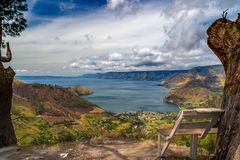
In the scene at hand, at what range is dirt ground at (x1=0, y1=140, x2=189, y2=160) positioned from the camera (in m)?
9.80

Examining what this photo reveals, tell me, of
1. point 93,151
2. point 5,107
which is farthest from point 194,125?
point 5,107

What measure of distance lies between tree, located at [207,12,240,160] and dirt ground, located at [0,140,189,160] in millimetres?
2381

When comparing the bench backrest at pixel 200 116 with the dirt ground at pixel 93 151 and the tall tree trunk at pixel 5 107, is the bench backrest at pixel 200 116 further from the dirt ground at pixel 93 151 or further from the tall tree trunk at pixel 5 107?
the tall tree trunk at pixel 5 107

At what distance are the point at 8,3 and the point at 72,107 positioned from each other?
177m

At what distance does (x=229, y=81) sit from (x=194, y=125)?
68.7 inches

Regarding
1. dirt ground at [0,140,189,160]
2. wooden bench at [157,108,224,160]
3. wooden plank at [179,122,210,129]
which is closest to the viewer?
wooden bench at [157,108,224,160]

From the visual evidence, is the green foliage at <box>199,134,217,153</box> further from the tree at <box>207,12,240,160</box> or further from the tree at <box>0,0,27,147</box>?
the tree at <box>0,0,27,147</box>

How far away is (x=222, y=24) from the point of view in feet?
26.3

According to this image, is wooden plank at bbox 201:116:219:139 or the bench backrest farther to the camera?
wooden plank at bbox 201:116:219:139

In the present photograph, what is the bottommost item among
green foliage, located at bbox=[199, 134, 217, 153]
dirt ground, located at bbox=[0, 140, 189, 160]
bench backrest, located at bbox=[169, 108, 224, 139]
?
dirt ground, located at bbox=[0, 140, 189, 160]

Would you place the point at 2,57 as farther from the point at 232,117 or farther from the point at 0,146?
the point at 232,117

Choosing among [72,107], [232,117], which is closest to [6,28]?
[232,117]

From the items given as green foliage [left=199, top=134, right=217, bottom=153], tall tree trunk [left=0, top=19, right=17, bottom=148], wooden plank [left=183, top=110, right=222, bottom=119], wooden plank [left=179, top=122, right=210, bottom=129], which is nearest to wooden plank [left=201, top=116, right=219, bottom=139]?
wooden plank [left=183, top=110, right=222, bottom=119]

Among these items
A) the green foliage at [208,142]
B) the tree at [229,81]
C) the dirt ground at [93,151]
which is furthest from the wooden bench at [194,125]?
the green foliage at [208,142]
